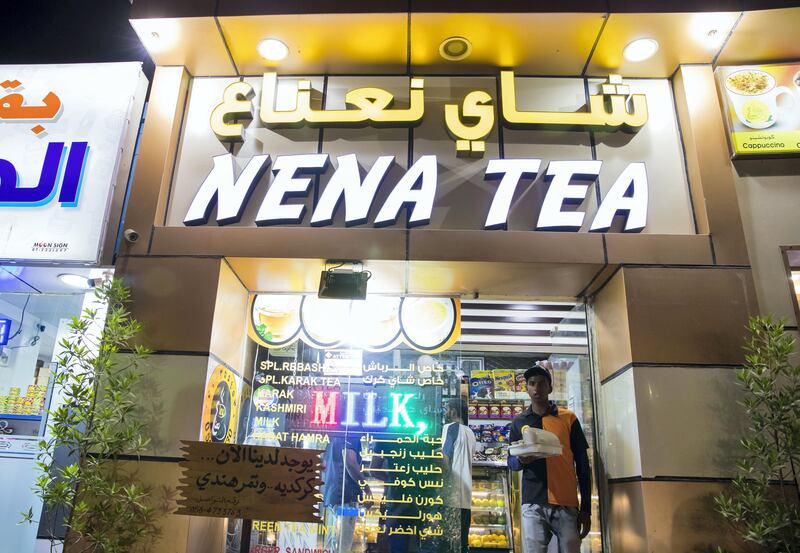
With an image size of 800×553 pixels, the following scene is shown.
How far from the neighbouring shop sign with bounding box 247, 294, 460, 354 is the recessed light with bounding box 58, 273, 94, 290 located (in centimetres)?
160

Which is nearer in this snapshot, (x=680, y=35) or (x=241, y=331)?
(x=680, y=35)

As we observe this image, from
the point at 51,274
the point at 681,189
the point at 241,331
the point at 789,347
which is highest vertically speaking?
the point at 681,189

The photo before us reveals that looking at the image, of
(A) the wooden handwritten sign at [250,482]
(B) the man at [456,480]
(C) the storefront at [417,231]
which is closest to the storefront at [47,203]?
(C) the storefront at [417,231]

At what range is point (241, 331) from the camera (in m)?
5.32

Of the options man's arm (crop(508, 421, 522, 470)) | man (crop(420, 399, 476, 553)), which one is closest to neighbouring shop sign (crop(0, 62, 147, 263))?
man (crop(420, 399, 476, 553))

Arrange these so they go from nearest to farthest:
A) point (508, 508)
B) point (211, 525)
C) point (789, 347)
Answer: point (789, 347) → point (211, 525) → point (508, 508)

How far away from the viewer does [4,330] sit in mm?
6012

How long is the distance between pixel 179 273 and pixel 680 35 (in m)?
4.77

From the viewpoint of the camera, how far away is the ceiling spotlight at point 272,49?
16.8ft

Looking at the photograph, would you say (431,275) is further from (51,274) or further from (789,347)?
(51,274)

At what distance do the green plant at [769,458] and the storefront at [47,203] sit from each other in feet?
17.0

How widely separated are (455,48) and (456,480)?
13.0ft

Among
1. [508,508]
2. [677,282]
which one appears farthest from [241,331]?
[677,282]

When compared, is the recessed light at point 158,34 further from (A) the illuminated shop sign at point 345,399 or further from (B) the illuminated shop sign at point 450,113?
(A) the illuminated shop sign at point 345,399
